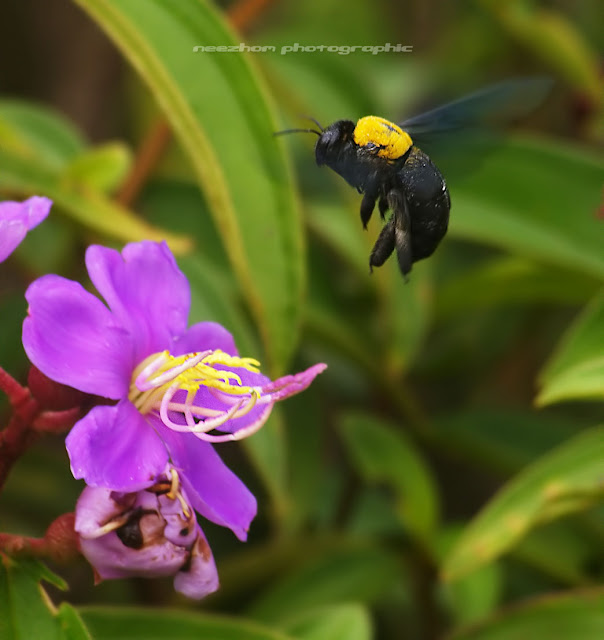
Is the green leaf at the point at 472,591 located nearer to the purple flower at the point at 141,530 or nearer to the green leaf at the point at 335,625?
the green leaf at the point at 335,625

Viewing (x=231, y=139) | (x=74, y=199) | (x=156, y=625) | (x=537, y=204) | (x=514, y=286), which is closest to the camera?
(x=156, y=625)

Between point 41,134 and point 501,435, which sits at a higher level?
point 41,134

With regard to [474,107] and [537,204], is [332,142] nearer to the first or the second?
[474,107]

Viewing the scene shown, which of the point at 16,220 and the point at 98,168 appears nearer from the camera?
the point at 16,220

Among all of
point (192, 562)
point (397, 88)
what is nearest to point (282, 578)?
point (192, 562)

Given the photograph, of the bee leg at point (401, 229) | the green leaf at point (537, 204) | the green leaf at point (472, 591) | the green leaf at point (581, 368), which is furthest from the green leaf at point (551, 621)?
the bee leg at point (401, 229)

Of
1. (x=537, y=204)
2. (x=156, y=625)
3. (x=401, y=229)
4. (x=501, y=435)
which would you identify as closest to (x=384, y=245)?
(x=401, y=229)
